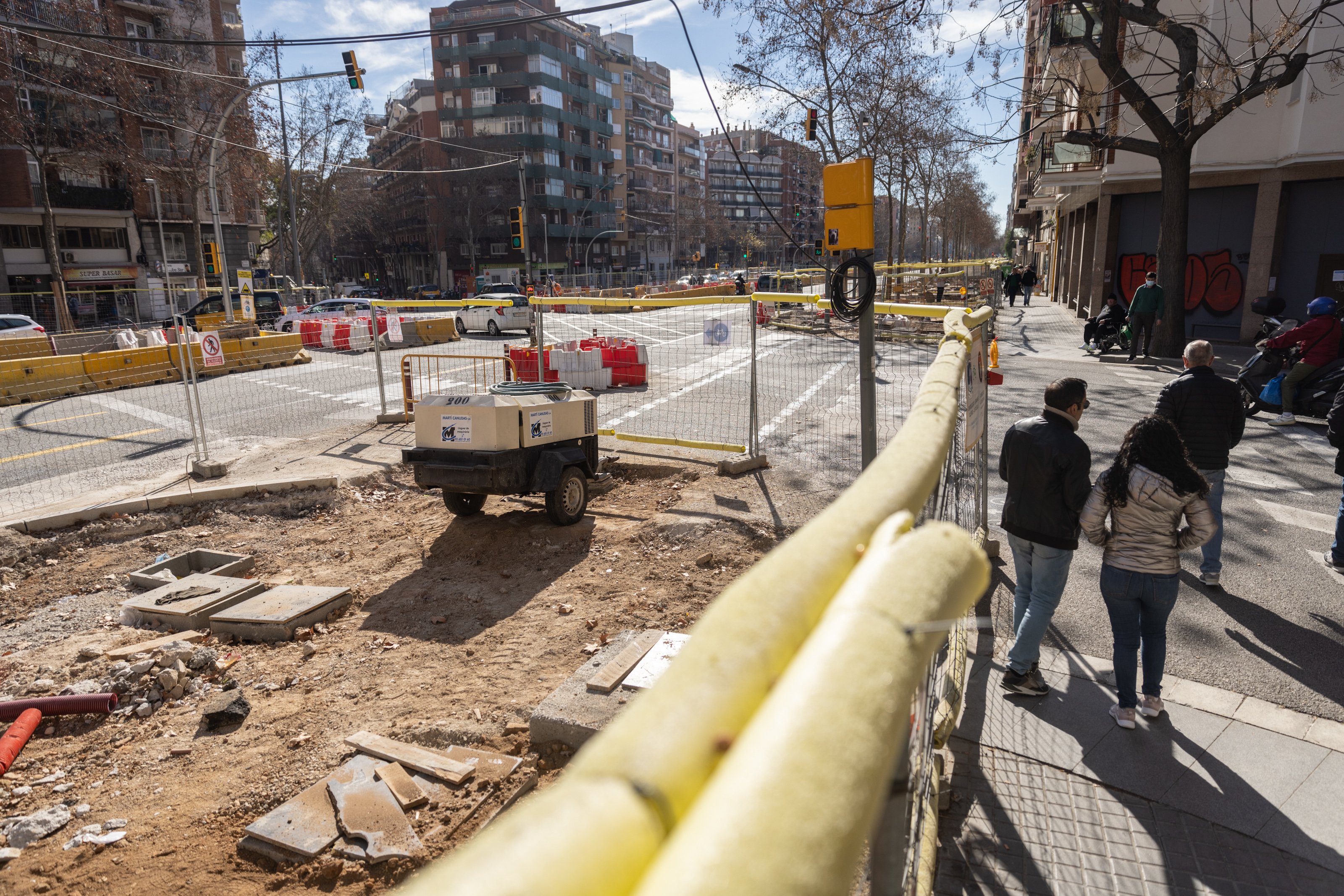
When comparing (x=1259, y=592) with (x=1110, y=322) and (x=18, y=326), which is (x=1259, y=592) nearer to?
(x=1110, y=322)

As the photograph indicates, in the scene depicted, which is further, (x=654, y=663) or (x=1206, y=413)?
(x=1206, y=413)

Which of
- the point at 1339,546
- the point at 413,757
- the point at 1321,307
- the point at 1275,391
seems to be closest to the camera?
the point at 413,757

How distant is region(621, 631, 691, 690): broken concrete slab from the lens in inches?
181

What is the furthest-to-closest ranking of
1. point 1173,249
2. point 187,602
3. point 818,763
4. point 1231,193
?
point 1231,193 → point 1173,249 → point 187,602 → point 818,763

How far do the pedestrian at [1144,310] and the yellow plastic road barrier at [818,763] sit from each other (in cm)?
1920

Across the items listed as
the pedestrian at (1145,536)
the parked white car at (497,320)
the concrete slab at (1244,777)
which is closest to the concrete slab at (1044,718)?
the pedestrian at (1145,536)

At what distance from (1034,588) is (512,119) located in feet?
260

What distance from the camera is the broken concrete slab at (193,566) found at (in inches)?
268

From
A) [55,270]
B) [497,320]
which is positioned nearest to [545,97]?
[55,270]

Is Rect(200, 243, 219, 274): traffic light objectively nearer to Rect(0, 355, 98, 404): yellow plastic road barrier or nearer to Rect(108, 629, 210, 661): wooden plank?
Rect(0, 355, 98, 404): yellow plastic road barrier

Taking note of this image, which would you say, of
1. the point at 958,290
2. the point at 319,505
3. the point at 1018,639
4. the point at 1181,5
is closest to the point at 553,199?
the point at 958,290

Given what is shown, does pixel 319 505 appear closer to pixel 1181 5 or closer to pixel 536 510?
pixel 536 510

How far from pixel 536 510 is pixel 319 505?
8.45 ft

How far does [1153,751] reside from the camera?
4.18 meters
